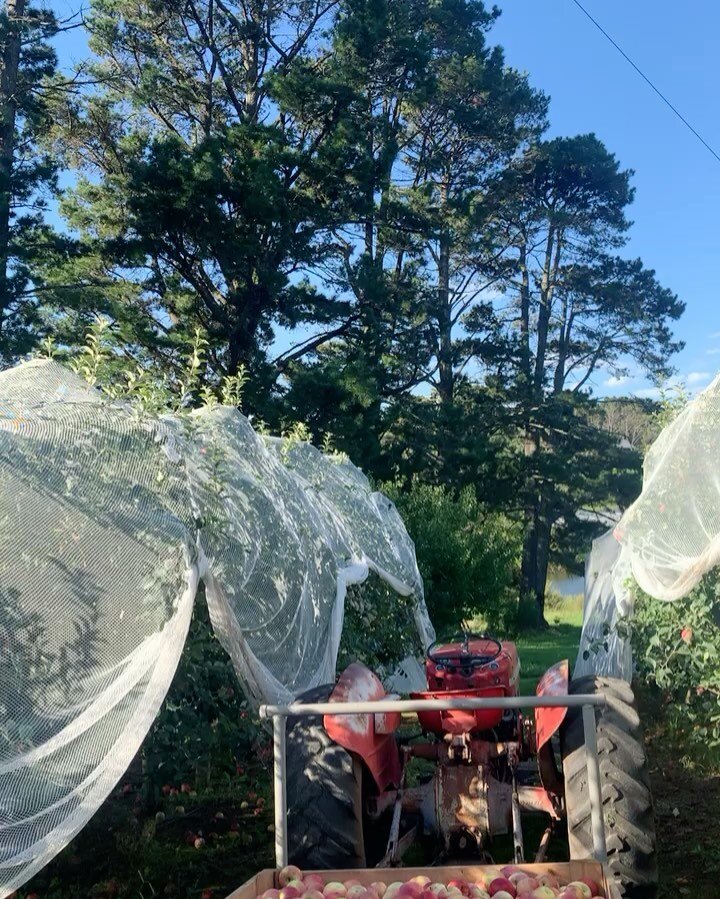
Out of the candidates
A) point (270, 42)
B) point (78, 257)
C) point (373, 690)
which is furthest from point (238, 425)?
point (270, 42)

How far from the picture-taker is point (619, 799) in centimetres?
370

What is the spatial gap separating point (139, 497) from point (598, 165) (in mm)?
25767

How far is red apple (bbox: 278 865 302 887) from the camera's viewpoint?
3158 millimetres

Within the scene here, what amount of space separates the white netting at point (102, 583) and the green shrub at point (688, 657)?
6.71 feet

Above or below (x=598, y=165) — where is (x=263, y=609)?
below

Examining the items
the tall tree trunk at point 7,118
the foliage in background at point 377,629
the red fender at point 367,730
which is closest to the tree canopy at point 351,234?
the tall tree trunk at point 7,118

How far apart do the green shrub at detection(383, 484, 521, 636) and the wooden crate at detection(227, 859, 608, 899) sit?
10.4m

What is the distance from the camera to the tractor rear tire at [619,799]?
11.9ft

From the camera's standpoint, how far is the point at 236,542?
4719mm

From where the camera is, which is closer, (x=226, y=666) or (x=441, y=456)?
(x=226, y=666)

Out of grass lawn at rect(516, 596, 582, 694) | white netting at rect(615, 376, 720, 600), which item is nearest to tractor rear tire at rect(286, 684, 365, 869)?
white netting at rect(615, 376, 720, 600)

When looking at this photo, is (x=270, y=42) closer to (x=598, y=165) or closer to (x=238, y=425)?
(x=598, y=165)

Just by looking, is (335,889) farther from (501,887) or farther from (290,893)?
(501,887)

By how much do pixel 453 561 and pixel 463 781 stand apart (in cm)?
1009
